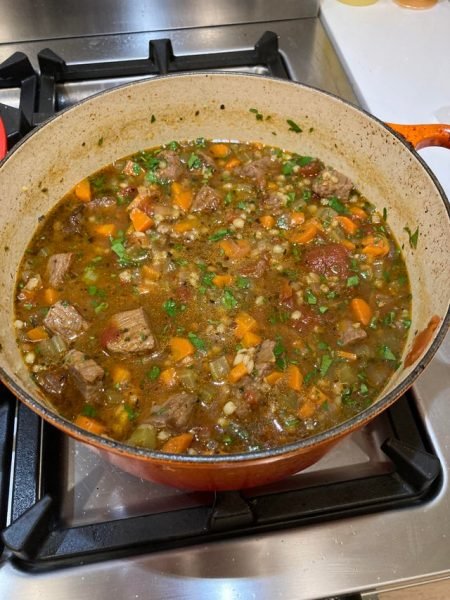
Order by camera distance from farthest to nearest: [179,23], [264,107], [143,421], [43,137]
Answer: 1. [179,23]
2. [264,107]
3. [43,137]
4. [143,421]

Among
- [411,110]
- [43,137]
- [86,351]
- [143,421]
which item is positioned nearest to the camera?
[143,421]

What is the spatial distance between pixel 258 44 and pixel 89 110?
3.87 feet

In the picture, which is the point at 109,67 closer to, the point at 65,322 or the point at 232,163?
the point at 232,163

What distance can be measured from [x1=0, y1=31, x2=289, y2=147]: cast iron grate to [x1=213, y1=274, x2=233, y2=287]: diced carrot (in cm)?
128

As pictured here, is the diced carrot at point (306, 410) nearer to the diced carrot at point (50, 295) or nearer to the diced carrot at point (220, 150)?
the diced carrot at point (50, 295)

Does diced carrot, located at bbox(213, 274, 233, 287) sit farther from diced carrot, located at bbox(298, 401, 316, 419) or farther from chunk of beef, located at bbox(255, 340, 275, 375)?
diced carrot, located at bbox(298, 401, 316, 419)

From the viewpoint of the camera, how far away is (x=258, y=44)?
2.96 metres

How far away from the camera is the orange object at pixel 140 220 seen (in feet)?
7.43

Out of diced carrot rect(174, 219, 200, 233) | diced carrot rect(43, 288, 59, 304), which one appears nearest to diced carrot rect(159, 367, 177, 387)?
diced carrot rect(43, 288, 59, 304)

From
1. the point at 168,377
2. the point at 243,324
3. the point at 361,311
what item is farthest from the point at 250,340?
the point at 361,311

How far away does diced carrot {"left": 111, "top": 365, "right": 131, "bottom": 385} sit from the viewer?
6.05ft

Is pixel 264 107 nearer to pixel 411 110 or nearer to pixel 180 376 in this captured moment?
pixel 411 110

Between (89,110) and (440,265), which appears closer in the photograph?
(440,265)

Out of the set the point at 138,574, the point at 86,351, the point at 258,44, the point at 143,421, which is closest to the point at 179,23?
the point at 258,44
